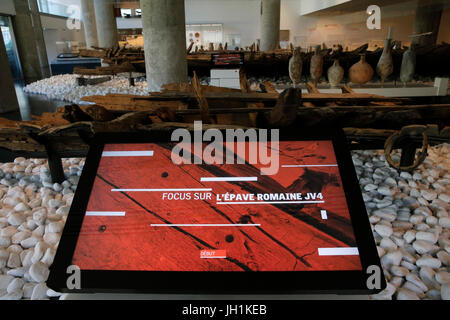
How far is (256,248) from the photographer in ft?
4.32

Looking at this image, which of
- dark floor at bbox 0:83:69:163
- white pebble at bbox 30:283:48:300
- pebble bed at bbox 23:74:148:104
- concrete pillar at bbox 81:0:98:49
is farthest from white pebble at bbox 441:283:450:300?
concrete pillar at bbox 81:0:98:49

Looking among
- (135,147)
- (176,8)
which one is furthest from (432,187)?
(176,8)

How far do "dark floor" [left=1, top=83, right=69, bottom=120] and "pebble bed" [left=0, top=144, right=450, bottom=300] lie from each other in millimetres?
4335

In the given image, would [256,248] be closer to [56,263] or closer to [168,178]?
[168,178]

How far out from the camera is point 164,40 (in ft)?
21.5

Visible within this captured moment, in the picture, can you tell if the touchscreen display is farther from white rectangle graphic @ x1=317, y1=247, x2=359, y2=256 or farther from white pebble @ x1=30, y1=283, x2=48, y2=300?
white pebble @ x1=30, y1=283, x2=48, y2=300

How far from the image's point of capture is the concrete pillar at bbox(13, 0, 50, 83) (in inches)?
547

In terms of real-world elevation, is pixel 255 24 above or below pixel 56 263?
above
